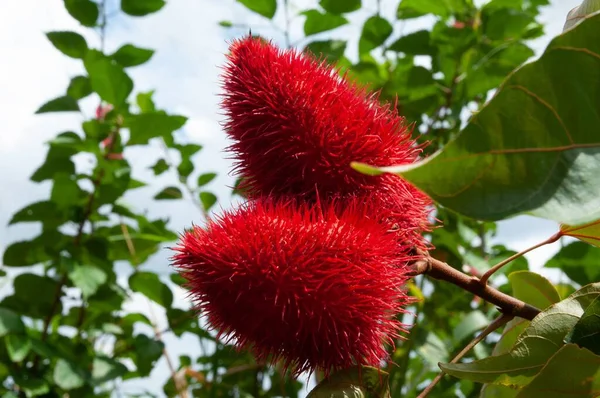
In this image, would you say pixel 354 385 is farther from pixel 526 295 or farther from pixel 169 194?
pixel 169 194

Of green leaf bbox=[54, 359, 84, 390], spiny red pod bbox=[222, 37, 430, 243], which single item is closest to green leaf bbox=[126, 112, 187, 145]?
green leaf bbox=[54, 359, 84, 390]

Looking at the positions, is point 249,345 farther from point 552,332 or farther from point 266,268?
point 552,332

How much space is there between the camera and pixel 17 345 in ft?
5.03

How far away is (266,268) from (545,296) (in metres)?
0.50

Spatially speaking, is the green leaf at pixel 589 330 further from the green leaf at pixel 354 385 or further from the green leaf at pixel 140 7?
the green leaf at pixel 140 7

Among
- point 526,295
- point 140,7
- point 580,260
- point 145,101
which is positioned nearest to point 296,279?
point 526,295

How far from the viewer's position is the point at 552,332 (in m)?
0.69

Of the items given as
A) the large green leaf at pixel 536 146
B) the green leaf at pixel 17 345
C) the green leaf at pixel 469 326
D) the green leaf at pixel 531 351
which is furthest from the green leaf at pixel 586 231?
the green leaf at pixel 17 345

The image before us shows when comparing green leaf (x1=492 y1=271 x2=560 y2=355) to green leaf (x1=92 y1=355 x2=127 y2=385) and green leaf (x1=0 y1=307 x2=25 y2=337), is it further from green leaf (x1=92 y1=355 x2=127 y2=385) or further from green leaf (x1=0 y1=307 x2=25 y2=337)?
green leaf (x1=0 y1=307 x2=25 y2=337)

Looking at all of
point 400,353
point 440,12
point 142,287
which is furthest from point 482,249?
point 142,287

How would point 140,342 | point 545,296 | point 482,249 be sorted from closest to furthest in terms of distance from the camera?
point 545,296 → point 140,342 → point 482,249

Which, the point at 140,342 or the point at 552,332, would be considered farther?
the point at 140,342

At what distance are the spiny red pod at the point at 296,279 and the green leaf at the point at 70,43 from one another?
1.26 m

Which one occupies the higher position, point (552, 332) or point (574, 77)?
point (574, 77)
